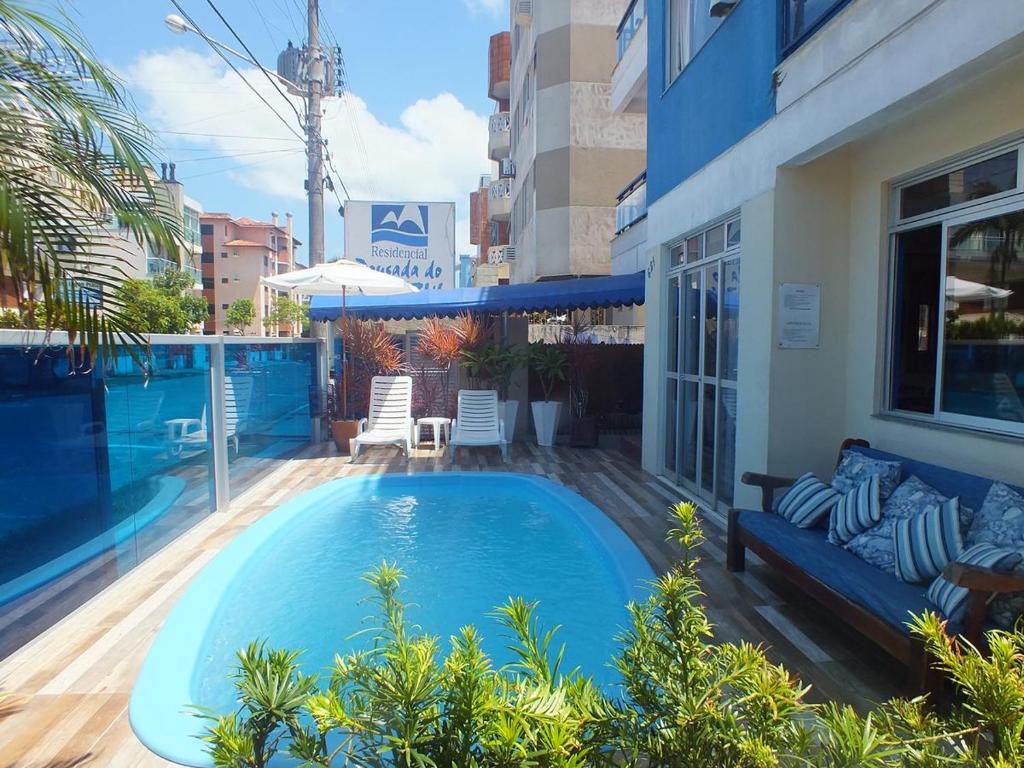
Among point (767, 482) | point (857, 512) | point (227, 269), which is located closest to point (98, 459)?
point (767, 482)

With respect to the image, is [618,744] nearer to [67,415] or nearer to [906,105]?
[906,105]

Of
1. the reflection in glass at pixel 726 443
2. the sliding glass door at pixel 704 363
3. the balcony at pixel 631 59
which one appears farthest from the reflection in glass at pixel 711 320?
the balcony at pixel 631 59

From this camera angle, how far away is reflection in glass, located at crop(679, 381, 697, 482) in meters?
7.86

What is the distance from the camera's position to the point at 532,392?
42.2ft

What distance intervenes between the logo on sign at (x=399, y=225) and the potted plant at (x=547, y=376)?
576 inches

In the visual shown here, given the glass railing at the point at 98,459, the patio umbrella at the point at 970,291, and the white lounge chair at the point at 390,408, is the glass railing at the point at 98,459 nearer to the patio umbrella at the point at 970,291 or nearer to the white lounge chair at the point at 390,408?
the white lounge chair at the point at 390,408

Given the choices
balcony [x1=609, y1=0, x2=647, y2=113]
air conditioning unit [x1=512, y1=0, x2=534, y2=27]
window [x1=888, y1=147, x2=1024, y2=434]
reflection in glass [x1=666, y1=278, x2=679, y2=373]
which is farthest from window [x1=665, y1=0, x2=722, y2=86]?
air conditioning unit [x1=512, y1=0, x2=534, y2=27]

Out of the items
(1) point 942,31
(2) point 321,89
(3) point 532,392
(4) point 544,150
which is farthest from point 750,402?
(4) point 544,150

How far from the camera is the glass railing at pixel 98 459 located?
163 inches

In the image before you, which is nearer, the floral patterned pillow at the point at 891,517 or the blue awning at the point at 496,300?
the floral patterned pillow at the point at 891,517

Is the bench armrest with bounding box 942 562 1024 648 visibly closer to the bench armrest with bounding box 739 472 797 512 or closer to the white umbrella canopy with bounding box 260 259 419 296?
the bench armrest with bounding box 739 472 797 512

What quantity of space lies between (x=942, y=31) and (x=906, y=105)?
0.51 metres

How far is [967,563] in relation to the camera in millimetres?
3123

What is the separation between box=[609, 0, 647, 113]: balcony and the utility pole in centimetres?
691
